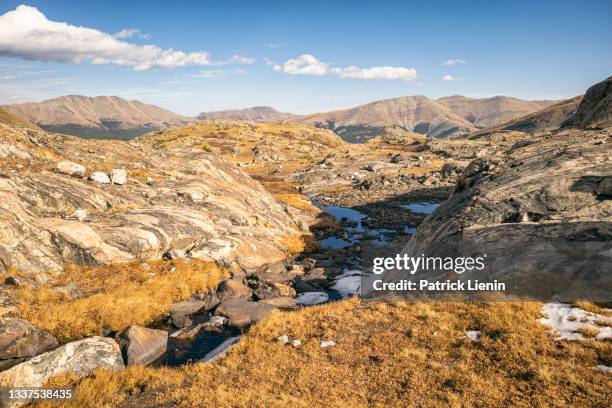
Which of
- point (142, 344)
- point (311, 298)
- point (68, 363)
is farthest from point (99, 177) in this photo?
point (311, 298)

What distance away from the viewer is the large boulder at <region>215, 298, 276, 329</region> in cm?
2405

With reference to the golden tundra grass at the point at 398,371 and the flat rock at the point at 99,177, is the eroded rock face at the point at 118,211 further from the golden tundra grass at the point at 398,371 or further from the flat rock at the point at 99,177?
the golden tundra grass at the point at 398,371

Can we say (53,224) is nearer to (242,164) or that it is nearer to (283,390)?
(283,390)

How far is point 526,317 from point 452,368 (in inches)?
210

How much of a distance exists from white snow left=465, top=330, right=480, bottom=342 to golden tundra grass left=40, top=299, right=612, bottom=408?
0.27 meters

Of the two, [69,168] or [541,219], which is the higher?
[69,168]

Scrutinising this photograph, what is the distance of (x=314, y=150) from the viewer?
7820 inches

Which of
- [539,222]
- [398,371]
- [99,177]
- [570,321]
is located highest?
[99,177]

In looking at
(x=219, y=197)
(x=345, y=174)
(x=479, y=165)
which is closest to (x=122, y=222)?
(x=219, y=197)

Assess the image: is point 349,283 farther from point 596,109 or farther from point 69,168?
point 596,109

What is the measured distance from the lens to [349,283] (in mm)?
34469

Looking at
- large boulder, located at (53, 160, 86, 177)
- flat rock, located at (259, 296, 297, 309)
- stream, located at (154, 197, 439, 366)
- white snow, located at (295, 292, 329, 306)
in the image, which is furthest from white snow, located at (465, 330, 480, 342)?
large boulder, located at (53, 160, 86, 177)

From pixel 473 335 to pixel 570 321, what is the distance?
14.1 ft

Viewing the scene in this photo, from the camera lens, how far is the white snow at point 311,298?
29.7 metres
